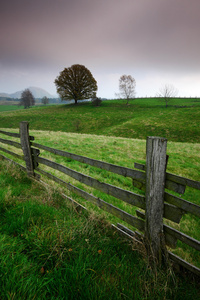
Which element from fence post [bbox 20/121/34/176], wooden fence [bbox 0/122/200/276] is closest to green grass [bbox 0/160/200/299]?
wooden fence [bbox 0/122/200/276]

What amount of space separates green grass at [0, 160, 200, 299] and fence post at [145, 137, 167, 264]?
25 centimetres

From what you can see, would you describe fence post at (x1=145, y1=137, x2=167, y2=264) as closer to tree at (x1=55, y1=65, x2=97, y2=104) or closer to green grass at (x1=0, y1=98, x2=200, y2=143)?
green grass at (x1=0, y1=98, x2=200, y2=143)

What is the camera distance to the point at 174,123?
101 ft

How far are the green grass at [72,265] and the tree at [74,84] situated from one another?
5838cm

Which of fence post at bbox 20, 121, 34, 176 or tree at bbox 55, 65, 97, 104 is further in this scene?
tree at bbox 55, 65, 97, 104

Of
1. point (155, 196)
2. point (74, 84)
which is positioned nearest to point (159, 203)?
point (155, 196)

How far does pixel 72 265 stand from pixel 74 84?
61300 mm

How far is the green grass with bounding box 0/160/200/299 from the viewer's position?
5.50 feet

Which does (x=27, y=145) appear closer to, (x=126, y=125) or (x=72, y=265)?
(x=72, y=265)

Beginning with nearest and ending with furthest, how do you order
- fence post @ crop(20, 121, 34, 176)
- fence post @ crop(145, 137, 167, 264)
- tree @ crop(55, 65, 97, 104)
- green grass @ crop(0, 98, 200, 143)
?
1. fence post @ crop(145, 137, 167, 264)
2. fence post @ crop(20, 121, 34, 176)
3. green grass @ crop(0, 98, 200, 143)
4. tree @ crop(55, 65, 97, 104)

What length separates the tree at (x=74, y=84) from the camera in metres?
56.7

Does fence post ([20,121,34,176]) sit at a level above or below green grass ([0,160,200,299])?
above

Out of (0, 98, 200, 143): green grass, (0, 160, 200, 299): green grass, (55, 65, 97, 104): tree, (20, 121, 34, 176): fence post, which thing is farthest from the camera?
(55, 65, 97, 104): tree

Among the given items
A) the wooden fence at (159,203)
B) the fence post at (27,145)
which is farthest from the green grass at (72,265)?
the fence post at (27,145)
